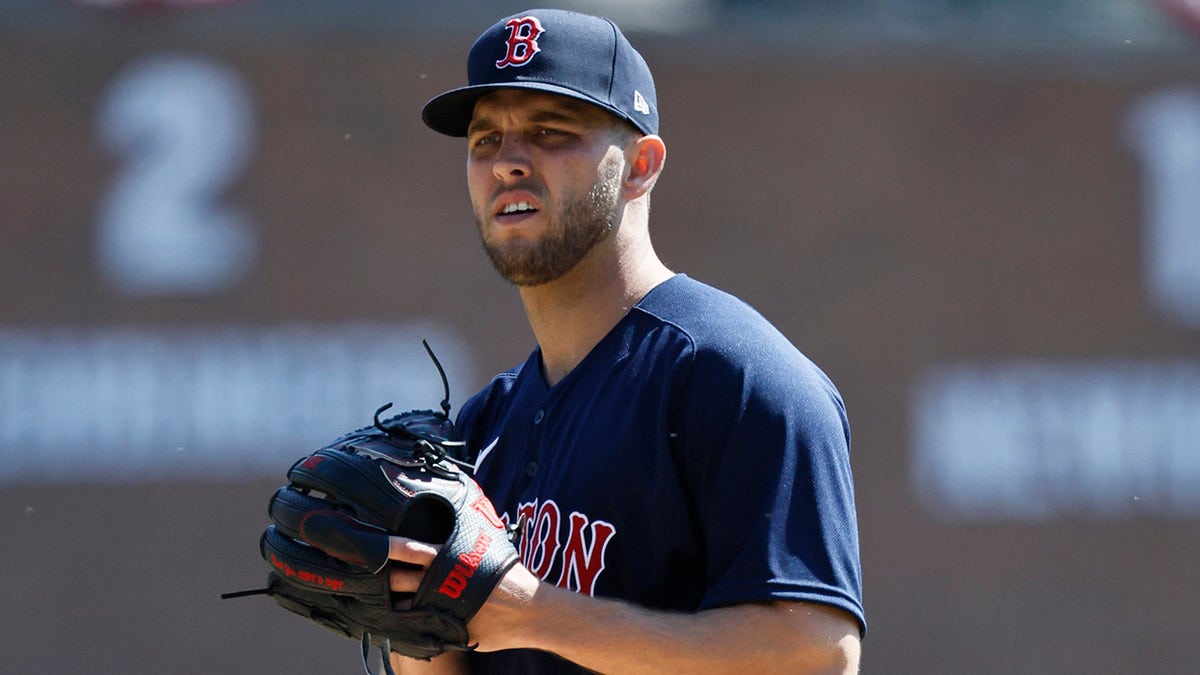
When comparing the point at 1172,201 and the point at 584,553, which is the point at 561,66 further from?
the point at 1172,201

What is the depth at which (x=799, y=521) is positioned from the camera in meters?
1.92

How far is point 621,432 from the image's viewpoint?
2.04m

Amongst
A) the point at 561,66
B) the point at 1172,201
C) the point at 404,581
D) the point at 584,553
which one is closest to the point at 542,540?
the point at 584,553

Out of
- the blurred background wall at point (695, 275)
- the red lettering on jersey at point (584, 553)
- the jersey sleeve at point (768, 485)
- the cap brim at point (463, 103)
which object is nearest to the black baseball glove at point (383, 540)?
the red lettering on jersey at point (584, 553)

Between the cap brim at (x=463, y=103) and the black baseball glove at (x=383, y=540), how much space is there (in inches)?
21.5

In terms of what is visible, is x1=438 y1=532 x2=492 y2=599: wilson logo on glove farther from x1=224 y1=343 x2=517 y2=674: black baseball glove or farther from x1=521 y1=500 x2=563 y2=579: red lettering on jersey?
x1=521 y1=500 x2=563 y2=579: red lettering on jersey

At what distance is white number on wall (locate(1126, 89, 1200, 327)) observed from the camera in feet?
20.5

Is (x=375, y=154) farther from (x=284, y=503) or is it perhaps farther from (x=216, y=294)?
(x=284, y=503)

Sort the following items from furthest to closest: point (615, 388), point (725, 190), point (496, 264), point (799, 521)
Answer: point (725, 190)
point (496, 264)
point (615, 388)
point (799, 521)

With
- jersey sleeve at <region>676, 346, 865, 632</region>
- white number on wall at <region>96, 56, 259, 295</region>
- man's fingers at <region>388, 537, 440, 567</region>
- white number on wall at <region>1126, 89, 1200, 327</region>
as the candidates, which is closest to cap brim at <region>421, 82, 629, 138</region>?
jersey sleeve at <region>676, 346, 865, 632</region>

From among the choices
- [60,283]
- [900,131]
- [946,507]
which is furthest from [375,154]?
[946,507]

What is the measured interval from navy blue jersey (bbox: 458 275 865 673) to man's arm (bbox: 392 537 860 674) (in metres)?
0.03

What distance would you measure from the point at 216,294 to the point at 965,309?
3.01 m

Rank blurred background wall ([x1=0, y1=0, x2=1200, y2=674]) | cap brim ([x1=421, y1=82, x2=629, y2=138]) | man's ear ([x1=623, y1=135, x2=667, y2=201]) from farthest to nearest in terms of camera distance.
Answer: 1. blurred background wall ([x1=0, y1=0, x2=1200, y2=674])
2. man's ear ([x1=623, y1=135, x2=667, y2=201])
3. cap brim ([x1=421, y1=82, x2=629, y2=138])
